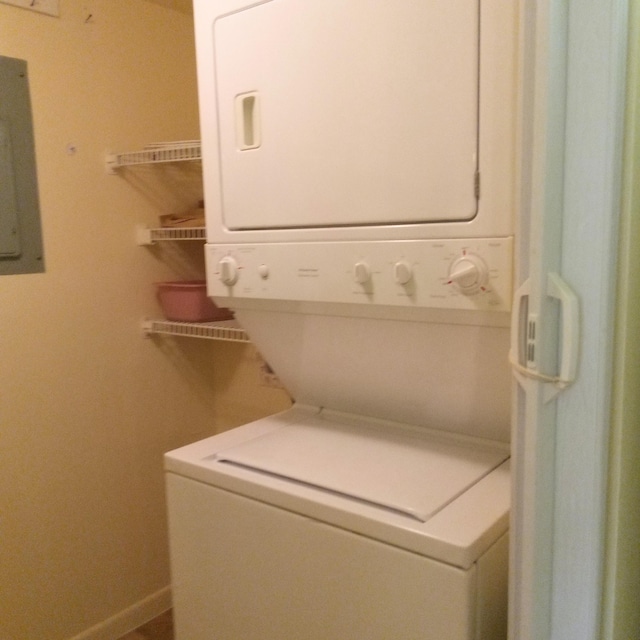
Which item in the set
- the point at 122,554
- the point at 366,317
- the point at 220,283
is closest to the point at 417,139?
the point at 366,317

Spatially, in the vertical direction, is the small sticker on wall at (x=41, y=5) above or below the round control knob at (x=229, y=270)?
above

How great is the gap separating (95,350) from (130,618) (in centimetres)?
103

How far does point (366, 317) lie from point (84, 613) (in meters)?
1.66

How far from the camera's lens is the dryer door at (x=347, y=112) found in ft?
3.27

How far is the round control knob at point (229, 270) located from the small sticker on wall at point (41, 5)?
1129 millimetres

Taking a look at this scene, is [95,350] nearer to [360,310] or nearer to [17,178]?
[17,178]

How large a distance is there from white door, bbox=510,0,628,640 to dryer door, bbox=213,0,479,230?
1.11 ft

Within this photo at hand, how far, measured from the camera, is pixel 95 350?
6.86 ft

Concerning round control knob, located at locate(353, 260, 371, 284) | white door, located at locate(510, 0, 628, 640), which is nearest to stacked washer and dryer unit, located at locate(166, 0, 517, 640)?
round control knob, located at locate(353, 260, 371, 284)

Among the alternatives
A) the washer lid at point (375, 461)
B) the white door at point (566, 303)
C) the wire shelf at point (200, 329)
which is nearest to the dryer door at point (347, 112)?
the white door at point (566, 303)

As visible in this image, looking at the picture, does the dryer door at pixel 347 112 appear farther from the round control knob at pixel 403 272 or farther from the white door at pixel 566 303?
the white door at pixel 566 303

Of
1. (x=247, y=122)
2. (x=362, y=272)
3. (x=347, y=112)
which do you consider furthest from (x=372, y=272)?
(x=247, y=122)

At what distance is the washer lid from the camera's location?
104 cm

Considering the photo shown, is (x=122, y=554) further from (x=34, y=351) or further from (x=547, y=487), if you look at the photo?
(x=547, y=487)
